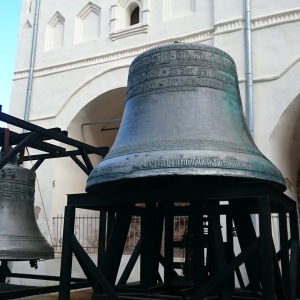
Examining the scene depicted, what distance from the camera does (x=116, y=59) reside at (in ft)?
29.1

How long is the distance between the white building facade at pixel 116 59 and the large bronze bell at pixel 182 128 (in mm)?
3854

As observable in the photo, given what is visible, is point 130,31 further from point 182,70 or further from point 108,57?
point 182,70

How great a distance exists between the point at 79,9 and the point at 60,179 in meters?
3.69

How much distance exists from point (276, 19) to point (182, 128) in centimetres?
512

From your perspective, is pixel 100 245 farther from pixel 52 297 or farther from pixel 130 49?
pixel 130 49

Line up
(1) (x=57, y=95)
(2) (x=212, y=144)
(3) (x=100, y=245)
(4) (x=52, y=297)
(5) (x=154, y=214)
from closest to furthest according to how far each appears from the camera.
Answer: (2) (x=212, y=144)
(5) (x=154, y=214)
(3) (x=100, y=245)
(4) (x=52, y=297)
(1) (x=57, y=95)

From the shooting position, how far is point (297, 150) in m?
8.66

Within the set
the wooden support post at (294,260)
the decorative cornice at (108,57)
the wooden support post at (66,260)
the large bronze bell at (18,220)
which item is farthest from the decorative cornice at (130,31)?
the wooden support post at (66,260)

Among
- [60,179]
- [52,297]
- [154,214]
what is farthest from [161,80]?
[60,179]

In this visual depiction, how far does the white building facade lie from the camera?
724cm

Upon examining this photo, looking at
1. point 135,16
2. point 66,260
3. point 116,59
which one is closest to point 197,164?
point 66,260

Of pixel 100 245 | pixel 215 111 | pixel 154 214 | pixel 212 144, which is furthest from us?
pixel 100 245

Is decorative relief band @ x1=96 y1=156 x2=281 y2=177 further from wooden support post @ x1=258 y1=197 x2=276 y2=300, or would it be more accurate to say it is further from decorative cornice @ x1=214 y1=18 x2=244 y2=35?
decorative cornice @ x1=214 y1=18 x2=244 y2=35

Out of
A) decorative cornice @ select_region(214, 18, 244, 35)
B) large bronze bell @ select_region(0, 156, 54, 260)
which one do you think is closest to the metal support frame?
A: large bronze bell @ select_region(0, 156, 54, 260)
